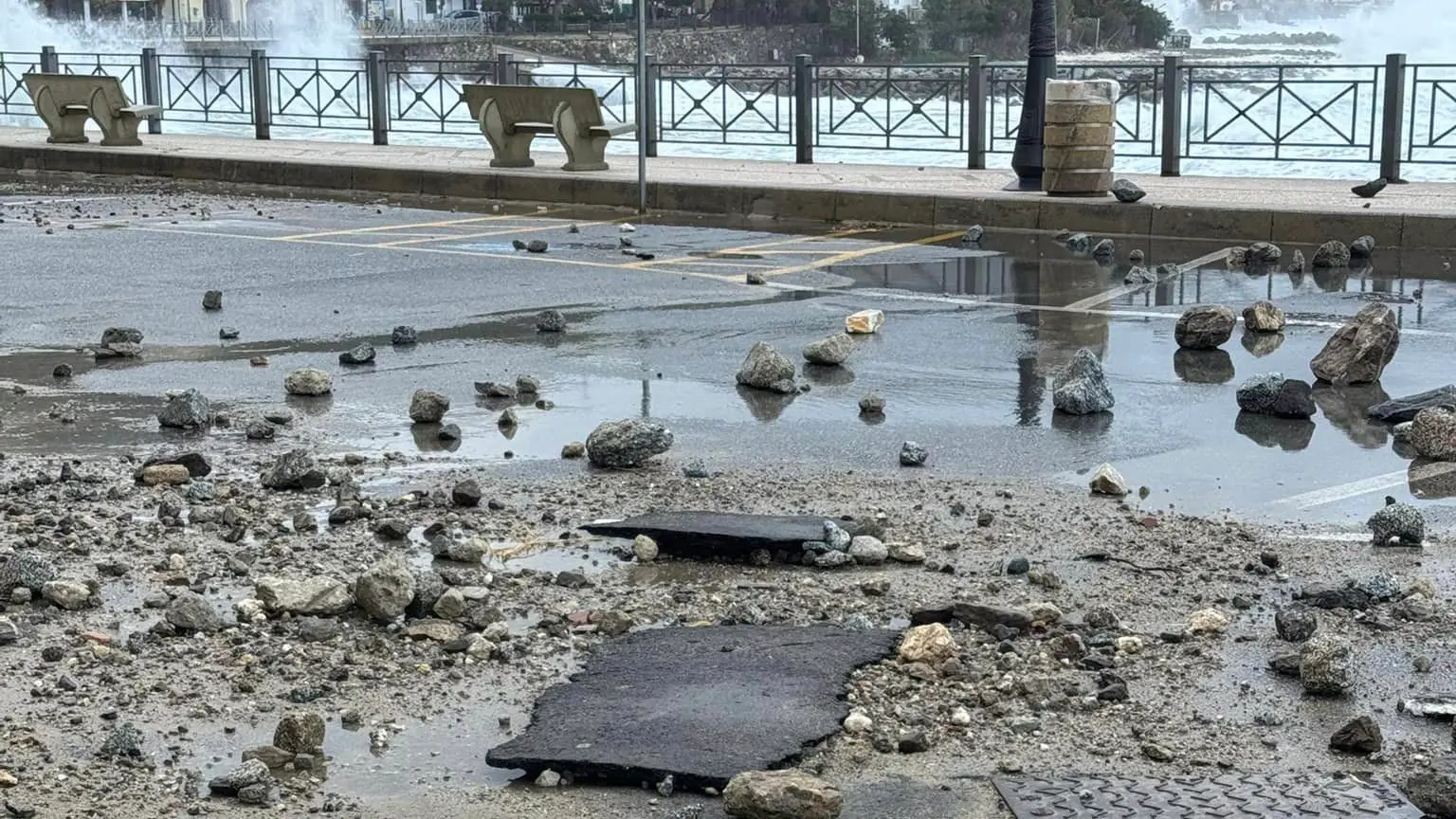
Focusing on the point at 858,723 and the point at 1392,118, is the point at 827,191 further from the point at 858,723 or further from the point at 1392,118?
the point at 858,723

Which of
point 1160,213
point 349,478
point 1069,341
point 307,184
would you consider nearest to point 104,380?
point 349,478

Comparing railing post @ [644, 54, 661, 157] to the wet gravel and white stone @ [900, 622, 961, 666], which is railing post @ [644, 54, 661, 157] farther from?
white stone @ [900, 622, 961, 666]

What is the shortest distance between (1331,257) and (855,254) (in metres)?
3.28

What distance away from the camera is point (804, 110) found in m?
20.4

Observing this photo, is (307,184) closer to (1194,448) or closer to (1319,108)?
(1319,108)

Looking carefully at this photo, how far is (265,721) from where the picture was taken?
4.34m

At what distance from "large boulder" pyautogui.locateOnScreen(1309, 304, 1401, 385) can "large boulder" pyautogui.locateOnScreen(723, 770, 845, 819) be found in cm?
563

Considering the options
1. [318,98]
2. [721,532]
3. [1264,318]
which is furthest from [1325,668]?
[318,98]

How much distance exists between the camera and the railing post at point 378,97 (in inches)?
934

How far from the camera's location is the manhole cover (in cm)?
377

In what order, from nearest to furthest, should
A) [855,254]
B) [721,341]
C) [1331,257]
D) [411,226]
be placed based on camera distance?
[721,341]
[1331,257]
[855,254]
[411,226]

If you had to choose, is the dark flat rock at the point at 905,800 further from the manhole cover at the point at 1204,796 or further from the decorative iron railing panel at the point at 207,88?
the decorative iron railing panel at the point at 207,88

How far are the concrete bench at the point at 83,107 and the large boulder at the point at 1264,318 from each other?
16453 mm

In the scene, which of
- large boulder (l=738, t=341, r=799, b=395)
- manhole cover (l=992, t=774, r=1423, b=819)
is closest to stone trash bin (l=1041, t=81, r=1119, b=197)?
large boulder (l=738, t=341, r=799, b=395)
